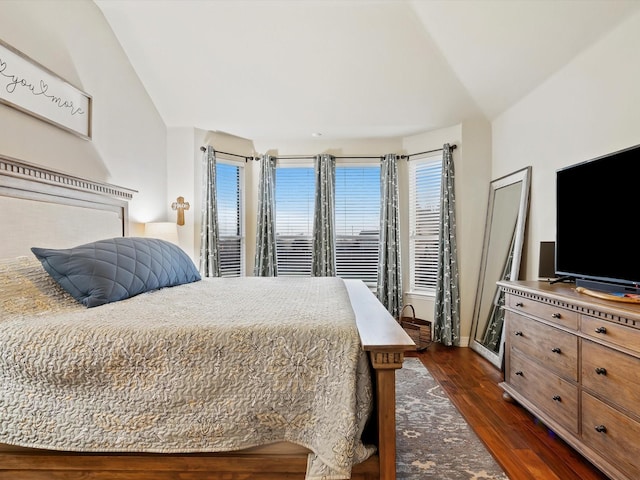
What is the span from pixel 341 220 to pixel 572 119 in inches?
102

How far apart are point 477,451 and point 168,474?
1577 mm

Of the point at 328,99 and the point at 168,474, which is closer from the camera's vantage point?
the point at 168,474

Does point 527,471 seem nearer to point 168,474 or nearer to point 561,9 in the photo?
point 168,474

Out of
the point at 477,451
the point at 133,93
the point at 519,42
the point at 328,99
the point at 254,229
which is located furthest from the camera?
the point at 254,229

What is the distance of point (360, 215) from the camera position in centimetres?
452

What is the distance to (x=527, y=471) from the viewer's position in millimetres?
1774

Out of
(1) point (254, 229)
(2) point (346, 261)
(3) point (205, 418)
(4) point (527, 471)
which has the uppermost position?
(1) point (254, 229)

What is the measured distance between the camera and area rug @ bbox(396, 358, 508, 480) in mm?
1756

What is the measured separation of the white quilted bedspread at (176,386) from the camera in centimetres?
129

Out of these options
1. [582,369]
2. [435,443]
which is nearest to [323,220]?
[435,443]

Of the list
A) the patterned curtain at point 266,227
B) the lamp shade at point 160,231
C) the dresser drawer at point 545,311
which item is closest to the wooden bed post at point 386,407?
the dresser drawer at point 545,311

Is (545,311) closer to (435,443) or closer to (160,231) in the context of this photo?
(435,443)

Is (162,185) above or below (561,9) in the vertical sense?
below

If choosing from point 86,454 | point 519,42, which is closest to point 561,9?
point 519,42
